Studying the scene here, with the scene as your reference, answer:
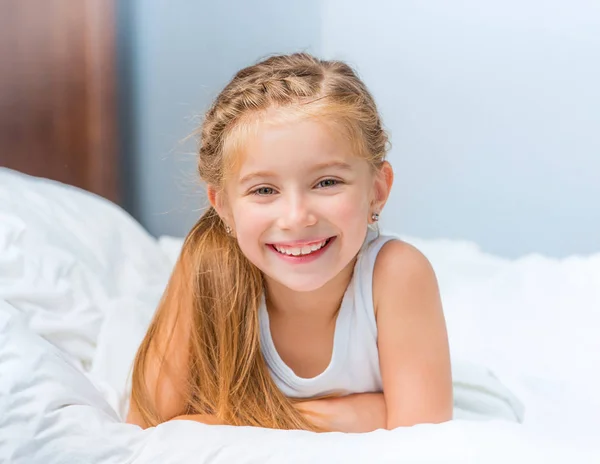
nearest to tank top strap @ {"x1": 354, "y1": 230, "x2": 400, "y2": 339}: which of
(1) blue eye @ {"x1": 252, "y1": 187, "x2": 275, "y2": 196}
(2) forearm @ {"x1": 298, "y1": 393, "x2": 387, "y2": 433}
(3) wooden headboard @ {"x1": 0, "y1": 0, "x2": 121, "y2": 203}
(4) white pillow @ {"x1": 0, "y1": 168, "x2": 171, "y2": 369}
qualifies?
(2) forearm @ {"x1": 298, "y1": 393, "x2": 387, "y2": 433}

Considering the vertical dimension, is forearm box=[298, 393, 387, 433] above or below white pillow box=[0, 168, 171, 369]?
below

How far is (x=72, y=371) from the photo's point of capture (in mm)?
1035

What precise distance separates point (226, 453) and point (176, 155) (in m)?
1.57


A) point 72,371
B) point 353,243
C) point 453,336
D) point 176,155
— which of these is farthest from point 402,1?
point 72,371

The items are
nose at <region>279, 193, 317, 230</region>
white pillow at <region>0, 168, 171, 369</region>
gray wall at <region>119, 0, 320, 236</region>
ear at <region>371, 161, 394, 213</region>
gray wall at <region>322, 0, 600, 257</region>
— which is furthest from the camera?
gray wall at <region>119, 0, 320, 236</region>

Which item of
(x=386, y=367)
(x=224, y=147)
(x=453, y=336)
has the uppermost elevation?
(x=224, y=147)

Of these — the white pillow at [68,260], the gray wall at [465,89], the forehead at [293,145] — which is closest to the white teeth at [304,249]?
the forehead at [293,145]

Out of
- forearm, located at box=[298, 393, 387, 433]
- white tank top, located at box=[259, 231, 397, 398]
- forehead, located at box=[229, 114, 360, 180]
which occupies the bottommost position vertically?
forearm, located at box=[298, 393, 387, 433]

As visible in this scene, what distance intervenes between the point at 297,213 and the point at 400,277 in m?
0.23

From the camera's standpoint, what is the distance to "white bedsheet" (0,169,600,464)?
827 mm

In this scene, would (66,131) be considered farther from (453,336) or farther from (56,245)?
(453,336)

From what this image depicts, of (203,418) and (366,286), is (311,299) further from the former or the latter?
(203,418)

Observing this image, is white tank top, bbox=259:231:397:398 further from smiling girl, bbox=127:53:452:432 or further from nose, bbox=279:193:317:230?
nose, bbox=279:193:317:230

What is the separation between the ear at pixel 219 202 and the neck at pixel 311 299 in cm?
13
